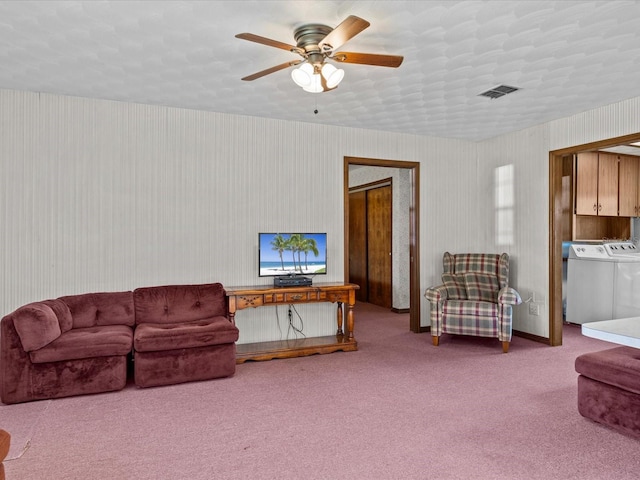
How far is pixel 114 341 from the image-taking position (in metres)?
3.34

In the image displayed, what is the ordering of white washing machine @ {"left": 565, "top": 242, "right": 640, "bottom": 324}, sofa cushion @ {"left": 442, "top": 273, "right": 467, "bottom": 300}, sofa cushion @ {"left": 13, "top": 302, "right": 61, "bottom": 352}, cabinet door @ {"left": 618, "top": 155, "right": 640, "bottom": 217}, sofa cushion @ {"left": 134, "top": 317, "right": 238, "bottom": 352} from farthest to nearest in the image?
1. cabinet door @ {"left": 618, "top": 155, "right": 640, "bottom": 217}
2. white washing machine @ {"left": 565, "top": 242, "right": 640, "bottom": 324}
3. sofa cushion @ {"left": 442, "top": 273, "right": 467, "bottom": 300}
4. sofa cushion @ {"left": 134, "top": 317, "right": 238, "bottom": 352}
5. sofa cushion @ {"left": 13, "top": 302, "right": 61, "bottom": 352}

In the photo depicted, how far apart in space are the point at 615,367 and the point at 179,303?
340cm

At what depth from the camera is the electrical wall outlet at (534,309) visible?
4.93 meters

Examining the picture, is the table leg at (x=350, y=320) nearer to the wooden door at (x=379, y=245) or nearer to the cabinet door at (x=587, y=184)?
the wooden door at (x=379, y=245)

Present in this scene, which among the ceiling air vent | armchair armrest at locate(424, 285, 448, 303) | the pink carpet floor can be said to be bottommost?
the pink carpet floor

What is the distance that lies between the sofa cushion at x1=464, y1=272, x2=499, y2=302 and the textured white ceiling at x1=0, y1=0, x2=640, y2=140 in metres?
1.79

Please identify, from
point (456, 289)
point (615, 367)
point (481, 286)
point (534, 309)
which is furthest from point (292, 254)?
point (615, 367)

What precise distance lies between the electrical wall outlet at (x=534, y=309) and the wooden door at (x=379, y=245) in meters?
2.32

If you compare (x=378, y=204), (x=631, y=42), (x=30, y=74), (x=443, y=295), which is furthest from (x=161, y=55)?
(x=378, y=204)

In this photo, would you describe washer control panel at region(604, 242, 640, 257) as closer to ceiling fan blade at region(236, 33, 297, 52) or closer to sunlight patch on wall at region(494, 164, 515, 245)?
sunlight patch on wall at region(494, 164, 515, 245)

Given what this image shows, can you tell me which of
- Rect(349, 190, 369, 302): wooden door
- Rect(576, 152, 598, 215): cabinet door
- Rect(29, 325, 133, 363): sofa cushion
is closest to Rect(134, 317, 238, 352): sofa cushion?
Rect(29, 325, 133, 363): sofa cushion

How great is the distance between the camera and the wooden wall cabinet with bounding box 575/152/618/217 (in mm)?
5949

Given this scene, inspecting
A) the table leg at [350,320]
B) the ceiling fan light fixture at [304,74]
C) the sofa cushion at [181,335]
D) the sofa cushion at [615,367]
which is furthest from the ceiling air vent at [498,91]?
the sofa cushion at [181,335]

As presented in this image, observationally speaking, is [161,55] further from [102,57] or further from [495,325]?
[495,325]
